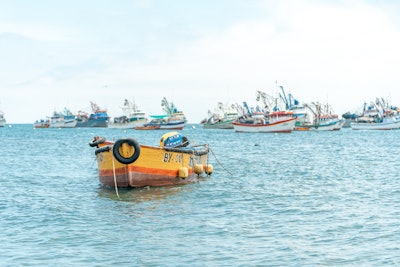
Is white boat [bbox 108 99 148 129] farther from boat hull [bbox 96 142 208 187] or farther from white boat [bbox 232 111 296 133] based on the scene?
boat hull [bbox 96 142 208 187]

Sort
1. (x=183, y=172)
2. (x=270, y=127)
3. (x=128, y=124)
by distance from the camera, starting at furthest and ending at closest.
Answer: (x=128, y=124) < (x=270, y=127) < (x=183, y=172)

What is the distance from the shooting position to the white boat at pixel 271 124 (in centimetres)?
12319

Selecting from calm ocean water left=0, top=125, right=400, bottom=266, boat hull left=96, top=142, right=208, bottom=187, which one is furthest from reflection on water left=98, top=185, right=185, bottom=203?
boat hull left=96, top=142, right=208, bottom=187

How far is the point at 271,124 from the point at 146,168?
100652 mm

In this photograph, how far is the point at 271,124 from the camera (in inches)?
4894

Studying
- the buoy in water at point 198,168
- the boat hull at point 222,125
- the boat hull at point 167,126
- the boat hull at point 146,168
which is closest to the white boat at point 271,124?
the boat hull at point 167,126

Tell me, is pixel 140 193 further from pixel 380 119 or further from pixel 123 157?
pixel 380 119

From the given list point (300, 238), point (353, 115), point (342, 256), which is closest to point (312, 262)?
point (342, 256)

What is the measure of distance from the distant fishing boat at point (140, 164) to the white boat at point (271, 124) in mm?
96143

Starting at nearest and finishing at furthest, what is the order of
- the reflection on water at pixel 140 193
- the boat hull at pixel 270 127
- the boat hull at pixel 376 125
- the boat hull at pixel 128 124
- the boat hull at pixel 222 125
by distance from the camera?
the reflection on water at pixel 140 193 < the boat hull at pixel 270 127 < the boat hull at pixel 376 125 < the boat hull at pixel 222 125 < the boat hull at pixel 128 124

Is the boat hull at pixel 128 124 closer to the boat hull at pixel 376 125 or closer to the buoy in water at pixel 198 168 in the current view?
the boat hull at pixel 376 125

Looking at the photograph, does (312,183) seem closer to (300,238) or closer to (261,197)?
(261,197)

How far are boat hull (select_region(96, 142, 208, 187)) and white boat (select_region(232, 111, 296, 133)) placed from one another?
317 feet

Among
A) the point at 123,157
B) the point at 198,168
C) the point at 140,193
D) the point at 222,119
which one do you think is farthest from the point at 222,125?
the point at 123,157
